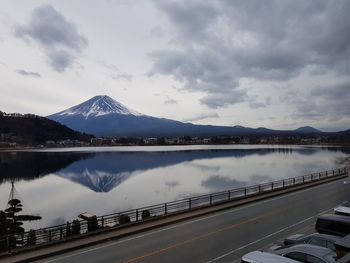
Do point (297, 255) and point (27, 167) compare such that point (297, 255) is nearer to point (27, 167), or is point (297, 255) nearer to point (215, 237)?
point (215, 237)

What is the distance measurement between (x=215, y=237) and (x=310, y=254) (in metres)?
8.35

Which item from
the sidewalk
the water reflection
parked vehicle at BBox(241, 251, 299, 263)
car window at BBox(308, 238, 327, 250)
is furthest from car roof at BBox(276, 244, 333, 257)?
the water reflection

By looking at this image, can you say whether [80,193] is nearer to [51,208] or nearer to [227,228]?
[51,208]

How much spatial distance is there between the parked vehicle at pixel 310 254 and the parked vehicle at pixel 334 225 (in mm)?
4293

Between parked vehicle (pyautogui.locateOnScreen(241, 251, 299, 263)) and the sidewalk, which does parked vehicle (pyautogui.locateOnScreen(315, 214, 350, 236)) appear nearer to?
parked vehicle (pyautogui.locateOnScreen(241, 251, 299, 263))

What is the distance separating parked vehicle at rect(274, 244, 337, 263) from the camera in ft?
33.5

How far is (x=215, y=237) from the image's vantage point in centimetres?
1842

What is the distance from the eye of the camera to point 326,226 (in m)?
15.3

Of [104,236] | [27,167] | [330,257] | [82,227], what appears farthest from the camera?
[27,167]

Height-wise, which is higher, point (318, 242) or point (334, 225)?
point (334, 225)

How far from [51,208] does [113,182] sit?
29156 millimetres

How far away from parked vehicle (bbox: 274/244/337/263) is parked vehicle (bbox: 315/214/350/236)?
14.1ft

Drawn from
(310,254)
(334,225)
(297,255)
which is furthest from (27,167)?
(310,254)

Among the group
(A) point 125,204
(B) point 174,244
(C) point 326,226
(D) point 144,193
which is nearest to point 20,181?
(D) point 144,193
